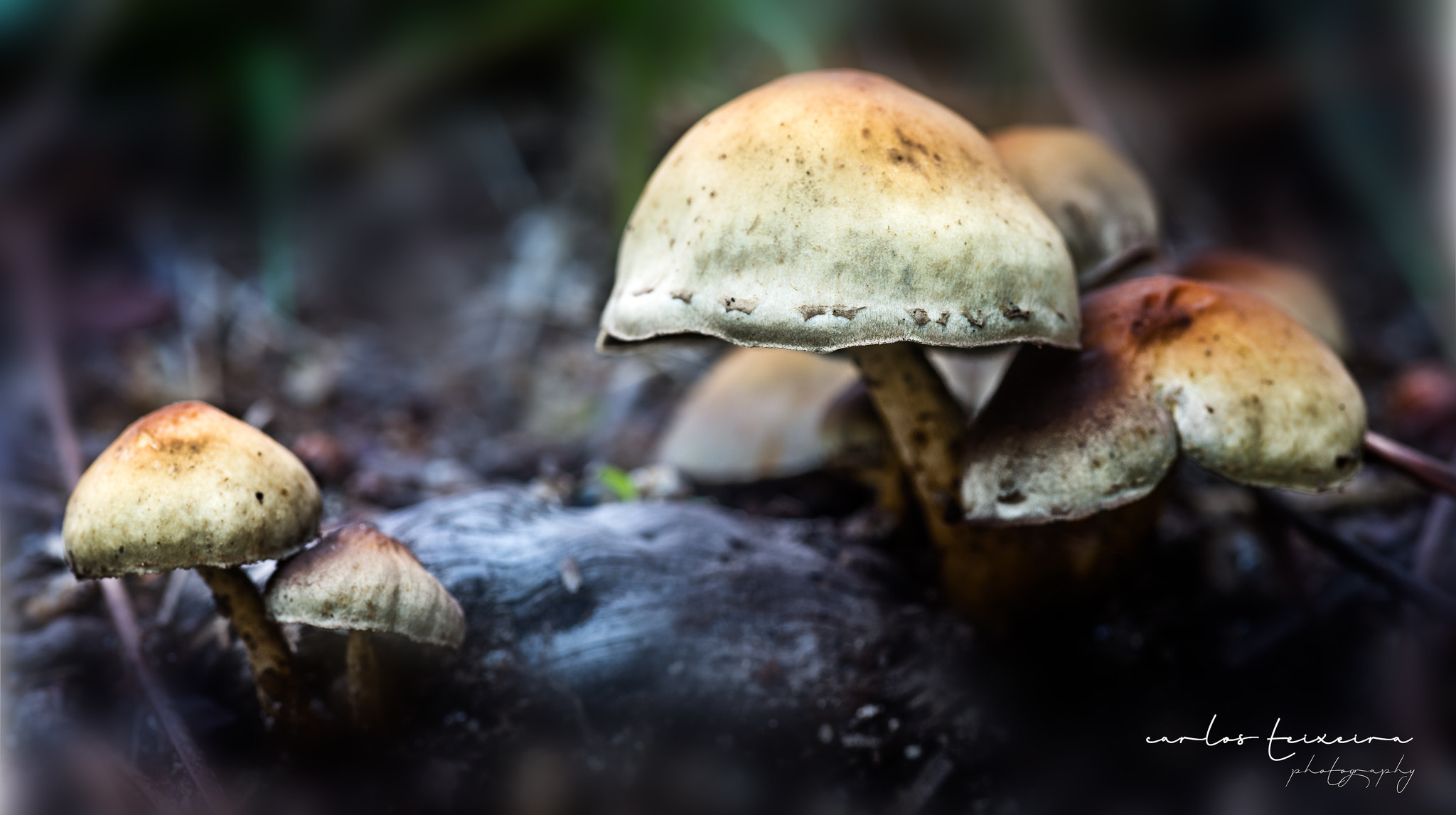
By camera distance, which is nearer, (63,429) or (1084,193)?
(63,429)

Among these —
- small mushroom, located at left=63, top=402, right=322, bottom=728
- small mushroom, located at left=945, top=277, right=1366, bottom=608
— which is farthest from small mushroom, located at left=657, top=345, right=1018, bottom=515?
small mushroom, located at left=63, top=402, right=322, bottom=728

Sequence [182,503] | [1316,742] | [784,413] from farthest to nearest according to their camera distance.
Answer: [784,413] < [1316,742] < [182,503]

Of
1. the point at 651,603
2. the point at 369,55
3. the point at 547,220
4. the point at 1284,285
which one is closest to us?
the point at 651,603

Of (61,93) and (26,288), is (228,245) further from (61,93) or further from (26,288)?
(26,288)

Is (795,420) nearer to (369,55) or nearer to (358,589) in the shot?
(358,589)

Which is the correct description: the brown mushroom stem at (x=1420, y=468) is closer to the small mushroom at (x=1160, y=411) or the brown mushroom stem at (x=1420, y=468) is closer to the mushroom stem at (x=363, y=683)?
the small mushroom at (x=1160, y=411)

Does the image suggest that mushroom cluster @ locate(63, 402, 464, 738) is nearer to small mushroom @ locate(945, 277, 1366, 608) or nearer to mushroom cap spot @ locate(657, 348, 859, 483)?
small mushroom @ locate(945, 277, 1366, 608)

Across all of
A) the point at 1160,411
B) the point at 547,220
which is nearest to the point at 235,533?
the point at 1160,411
